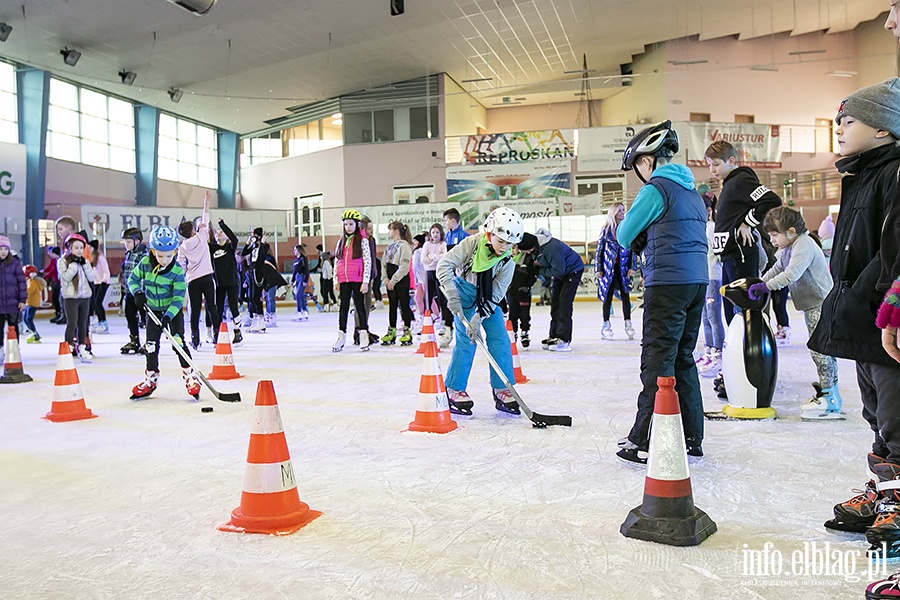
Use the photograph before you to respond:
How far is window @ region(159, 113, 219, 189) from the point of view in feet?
82.1

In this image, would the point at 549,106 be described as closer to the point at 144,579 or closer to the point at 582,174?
the point at 582,174

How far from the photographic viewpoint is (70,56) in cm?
1792

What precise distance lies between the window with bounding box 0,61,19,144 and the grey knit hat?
20890 millimetres

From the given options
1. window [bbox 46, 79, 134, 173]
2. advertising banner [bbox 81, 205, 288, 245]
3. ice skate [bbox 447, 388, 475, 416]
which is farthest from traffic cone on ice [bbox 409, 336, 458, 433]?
window [bbox 46, 79, 134, 173]

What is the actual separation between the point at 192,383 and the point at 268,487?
113 inches

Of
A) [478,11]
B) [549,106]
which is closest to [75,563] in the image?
[478,11]

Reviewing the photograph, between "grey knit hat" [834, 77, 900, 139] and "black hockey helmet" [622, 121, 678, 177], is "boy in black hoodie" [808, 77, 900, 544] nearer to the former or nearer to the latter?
Answer: "grey knit hat" [834, 77, 900, 139]

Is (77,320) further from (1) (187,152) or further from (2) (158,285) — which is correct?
(1) (187,152)

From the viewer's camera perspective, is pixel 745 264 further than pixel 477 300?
Yes

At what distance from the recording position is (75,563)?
6.97ft

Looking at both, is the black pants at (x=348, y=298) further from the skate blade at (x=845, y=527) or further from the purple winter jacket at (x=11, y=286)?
the skate blade at (x=845, y=527)

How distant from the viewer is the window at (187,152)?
2503 cm

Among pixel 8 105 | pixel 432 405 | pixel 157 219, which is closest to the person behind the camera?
pixel 432 405

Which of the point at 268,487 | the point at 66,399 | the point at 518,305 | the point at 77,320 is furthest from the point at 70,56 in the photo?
the point at 268,487
